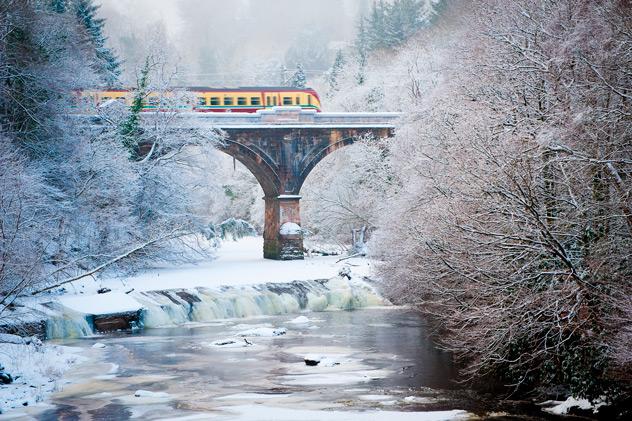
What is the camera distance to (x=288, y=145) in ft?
138

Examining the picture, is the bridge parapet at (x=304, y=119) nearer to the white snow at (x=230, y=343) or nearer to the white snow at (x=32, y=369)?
the white snow at (x=230, y=343)

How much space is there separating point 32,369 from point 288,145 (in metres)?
25.4

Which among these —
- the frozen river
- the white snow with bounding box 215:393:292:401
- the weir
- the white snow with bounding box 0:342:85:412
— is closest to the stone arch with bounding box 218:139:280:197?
the weir

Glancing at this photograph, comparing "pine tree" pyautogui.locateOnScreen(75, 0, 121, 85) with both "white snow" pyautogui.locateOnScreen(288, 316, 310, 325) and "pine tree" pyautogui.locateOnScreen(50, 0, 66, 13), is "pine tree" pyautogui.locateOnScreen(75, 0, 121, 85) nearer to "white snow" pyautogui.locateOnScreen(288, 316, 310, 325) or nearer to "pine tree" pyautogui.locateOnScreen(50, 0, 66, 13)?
"pine tree" pyautogui.locateOnScreen(50, 0, 66, 13)

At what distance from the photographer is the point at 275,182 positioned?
139ft

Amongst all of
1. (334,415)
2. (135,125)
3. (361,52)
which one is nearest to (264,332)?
(334,415)

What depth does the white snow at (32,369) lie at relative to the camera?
16.3 metres

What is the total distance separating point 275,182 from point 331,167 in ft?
33.7

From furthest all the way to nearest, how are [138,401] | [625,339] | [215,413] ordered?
[138,401], [215,413], [625,339]

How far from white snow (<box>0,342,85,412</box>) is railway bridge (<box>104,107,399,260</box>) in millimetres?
21249

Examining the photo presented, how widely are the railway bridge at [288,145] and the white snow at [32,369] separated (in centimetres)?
2125

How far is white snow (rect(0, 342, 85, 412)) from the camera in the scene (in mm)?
16312

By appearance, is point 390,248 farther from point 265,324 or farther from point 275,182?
point 275,182

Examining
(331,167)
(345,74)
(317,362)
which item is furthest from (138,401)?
(345,74)
